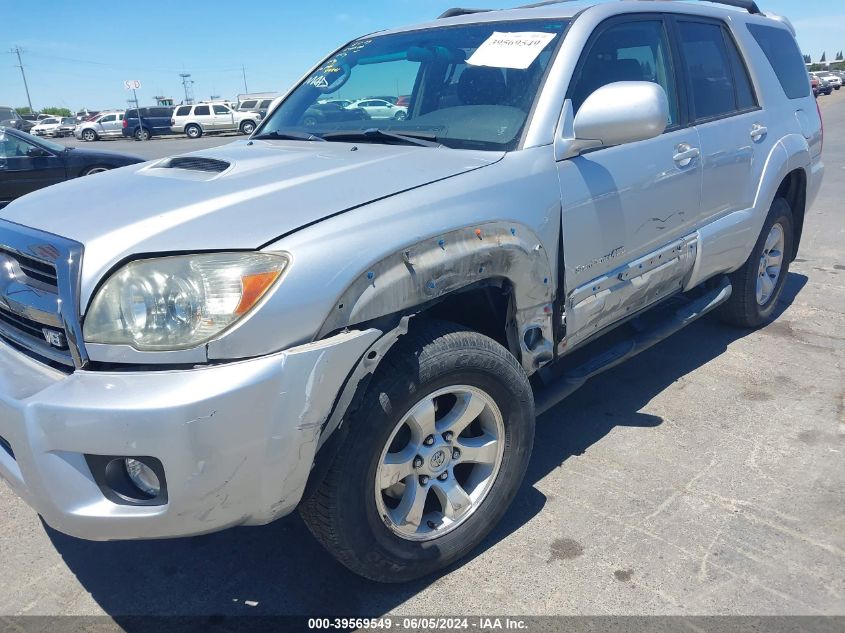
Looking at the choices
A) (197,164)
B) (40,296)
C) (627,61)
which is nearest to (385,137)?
(197,164)

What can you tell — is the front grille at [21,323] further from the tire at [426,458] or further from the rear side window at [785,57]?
the rear side window at [785,57]

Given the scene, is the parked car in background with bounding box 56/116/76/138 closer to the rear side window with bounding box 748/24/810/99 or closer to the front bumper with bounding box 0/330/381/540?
the rear side window with bounding box 748/24/810/99

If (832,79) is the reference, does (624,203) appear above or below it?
above

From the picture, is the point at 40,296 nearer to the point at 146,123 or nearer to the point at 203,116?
the point at 203,116

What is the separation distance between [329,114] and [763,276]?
303 cm

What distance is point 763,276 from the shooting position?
454cm

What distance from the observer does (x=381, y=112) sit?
10.6 feet

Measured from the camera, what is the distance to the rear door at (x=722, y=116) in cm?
355

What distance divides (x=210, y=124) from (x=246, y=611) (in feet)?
120

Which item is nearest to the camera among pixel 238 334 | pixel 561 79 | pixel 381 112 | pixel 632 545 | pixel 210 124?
pixel 238 334

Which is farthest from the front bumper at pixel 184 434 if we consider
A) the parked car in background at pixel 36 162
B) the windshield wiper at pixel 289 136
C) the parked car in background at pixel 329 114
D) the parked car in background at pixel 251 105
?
the parked car in background at pixel 251 105

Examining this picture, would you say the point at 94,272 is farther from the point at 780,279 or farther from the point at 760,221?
the point at 780,279

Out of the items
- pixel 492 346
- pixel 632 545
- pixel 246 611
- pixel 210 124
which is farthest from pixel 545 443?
pixel 210 124

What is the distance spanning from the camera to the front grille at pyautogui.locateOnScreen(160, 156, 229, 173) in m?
2.55
